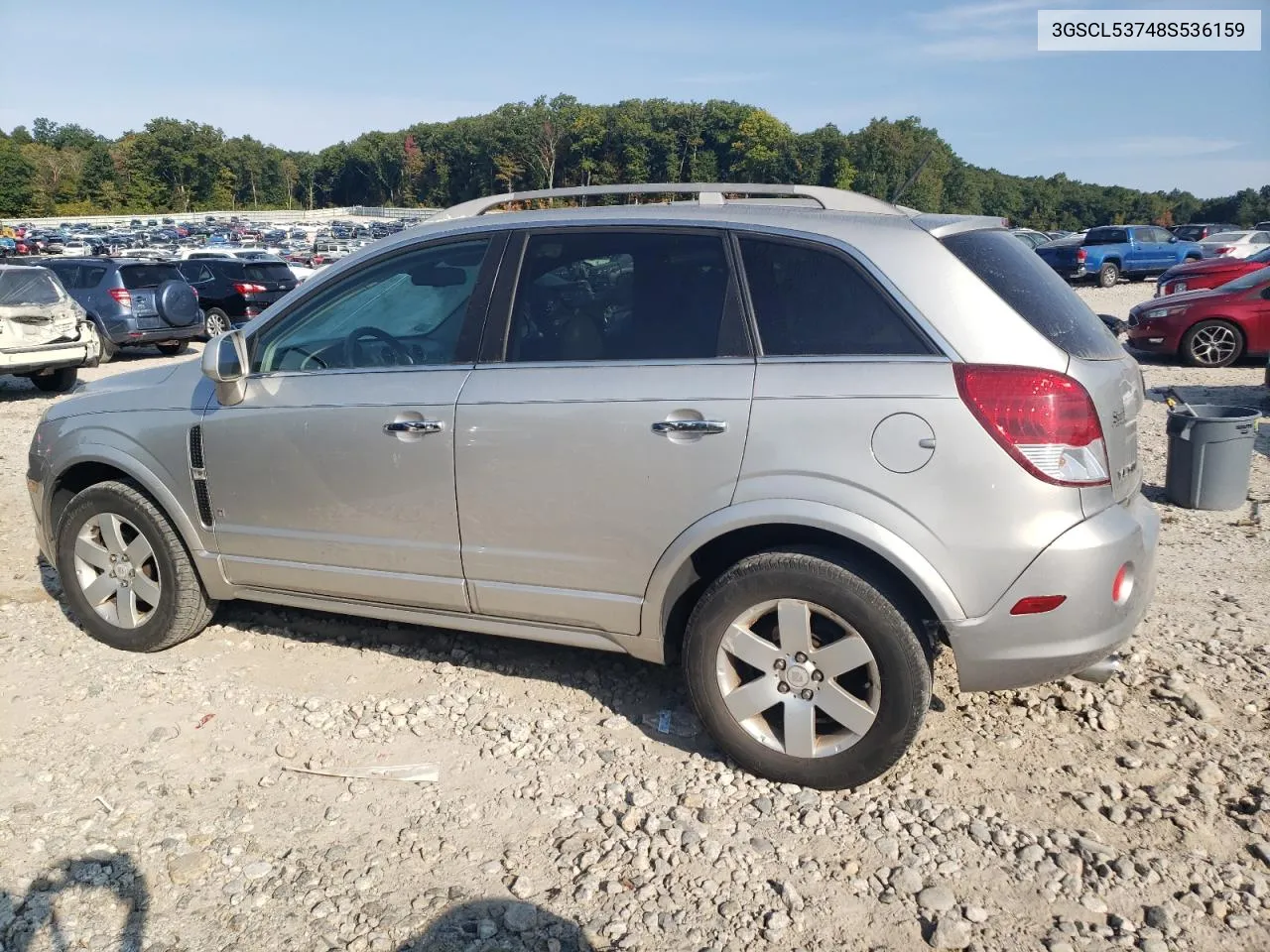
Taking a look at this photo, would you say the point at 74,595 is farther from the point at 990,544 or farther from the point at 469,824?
the point at 990,544

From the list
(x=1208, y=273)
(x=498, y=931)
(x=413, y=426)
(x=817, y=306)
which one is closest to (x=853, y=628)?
(x=817, y=306)

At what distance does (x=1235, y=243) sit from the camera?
101ft

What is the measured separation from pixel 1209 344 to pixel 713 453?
1199 cm

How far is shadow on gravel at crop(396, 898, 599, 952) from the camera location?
2.68 meters

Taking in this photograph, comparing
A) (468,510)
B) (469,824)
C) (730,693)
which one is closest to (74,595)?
(468,510)

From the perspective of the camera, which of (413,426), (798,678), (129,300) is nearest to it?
(798,678)

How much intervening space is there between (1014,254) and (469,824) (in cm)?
262

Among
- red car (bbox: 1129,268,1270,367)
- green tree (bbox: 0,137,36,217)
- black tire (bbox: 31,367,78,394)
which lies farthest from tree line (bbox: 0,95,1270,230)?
black tire (bbox: 31,367,78,394)

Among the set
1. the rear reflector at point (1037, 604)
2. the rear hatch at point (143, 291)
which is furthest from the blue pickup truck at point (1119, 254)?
the rear reflector at point (1037, 604)

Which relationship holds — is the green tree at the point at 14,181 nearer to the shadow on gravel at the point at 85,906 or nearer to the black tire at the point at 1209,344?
the black tire at the point at 1209,344

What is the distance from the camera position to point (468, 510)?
371 centimetres

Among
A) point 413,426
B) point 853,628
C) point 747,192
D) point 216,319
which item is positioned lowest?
point 216,319

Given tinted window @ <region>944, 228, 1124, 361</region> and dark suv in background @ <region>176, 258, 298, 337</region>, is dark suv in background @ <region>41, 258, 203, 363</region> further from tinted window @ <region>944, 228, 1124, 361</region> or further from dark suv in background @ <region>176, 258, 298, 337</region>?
tinted window @ <region>944, 228, 1124, 361</region>

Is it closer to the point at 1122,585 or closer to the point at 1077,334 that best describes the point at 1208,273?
the point at 1077,334
